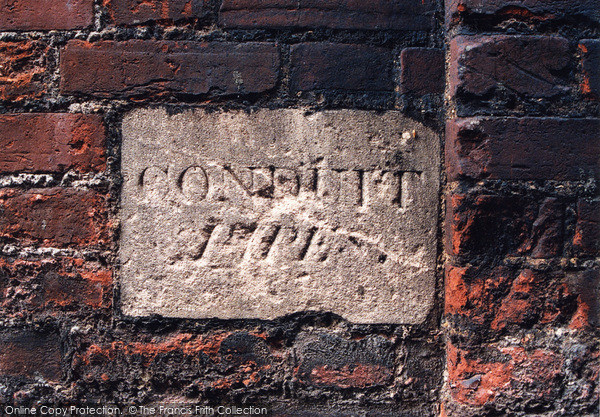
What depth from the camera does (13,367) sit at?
34.8 inches

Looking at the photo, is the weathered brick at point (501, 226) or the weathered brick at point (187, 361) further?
the weathered brick at point (187, 361)

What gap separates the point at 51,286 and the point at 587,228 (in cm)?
115

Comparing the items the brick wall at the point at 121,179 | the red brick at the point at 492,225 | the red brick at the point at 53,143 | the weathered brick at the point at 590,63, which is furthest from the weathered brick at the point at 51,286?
the weathered brick at the point at 590,63

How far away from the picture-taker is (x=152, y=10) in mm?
860

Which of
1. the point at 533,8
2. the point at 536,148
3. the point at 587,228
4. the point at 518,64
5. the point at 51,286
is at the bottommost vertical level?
the point at 51,286

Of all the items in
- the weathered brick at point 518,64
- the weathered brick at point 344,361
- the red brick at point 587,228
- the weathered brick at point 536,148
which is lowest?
the weathered brick at point 344,361

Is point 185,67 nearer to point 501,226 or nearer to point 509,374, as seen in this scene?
point 501,226

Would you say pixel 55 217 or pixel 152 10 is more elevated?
pixel 152 10

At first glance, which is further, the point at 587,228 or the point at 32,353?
the point at 32,353

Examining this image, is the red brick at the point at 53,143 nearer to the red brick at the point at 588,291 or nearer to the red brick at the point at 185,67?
the red brick at the point at 185,67

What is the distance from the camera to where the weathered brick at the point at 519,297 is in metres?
0.77

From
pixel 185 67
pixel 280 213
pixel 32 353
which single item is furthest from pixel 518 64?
pixel 32 353

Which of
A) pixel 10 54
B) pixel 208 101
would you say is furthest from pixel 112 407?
pixel 10 54

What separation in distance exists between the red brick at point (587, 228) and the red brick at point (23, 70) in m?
1.18
